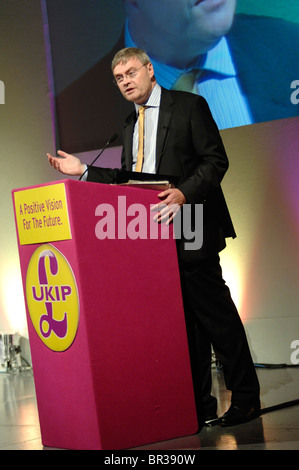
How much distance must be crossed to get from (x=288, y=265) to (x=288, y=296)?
191 millimetres

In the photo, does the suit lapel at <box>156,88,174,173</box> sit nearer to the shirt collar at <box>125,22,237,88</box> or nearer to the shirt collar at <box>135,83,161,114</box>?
the shirt collar at <box>135,83,161,114</box>

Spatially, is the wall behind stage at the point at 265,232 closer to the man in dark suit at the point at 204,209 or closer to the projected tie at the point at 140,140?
the man in dark suit at the point at 204,209

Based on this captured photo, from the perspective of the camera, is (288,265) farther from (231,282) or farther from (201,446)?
(201,446)

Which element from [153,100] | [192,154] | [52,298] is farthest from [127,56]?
[52,298]

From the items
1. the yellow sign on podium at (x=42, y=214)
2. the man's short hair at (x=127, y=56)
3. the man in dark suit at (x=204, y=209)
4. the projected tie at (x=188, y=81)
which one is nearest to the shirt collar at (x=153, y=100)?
the man in dark suit at (x=204, y=209)

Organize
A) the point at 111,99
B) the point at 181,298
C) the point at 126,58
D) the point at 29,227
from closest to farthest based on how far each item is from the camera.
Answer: the point at 29,227 < the point at 181,298 < the point at 126,58 < the point at 111,99

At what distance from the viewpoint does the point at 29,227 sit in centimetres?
207

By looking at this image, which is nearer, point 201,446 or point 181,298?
point 201,446

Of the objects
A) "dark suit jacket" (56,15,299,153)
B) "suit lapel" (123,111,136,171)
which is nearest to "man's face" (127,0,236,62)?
"dark suit jacket" (56,15,299,153)

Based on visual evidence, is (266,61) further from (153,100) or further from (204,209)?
(204,209)

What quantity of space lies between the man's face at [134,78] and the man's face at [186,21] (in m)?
1.79

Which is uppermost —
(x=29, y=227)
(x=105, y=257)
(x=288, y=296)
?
(x=29, y=227)

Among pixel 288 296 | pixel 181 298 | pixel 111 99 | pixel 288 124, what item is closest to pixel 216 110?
pixel 288 124

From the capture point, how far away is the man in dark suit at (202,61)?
3.83m
